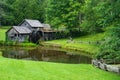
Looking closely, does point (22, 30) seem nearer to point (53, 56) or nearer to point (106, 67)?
point (53, 56)

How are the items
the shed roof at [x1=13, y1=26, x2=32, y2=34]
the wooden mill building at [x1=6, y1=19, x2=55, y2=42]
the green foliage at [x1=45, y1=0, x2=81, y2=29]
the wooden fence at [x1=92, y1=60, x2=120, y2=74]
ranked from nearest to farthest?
1. the wooden fence at [x1=92, y1=60, x2=120, y2=74]
2. the wooden mill building at [x1=6, y1=19, x2=55, y2=42]
3. the shed roof at [x1=13, y1=26, x2=32, y2=34]
4. the green foliage at [x1=45, y1=0, x2=81, y2=29]

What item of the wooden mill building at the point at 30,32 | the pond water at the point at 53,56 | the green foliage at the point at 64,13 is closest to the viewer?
the pond water at the point at 53,56

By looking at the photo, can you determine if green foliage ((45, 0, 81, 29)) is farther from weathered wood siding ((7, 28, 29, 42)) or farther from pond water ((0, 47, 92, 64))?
pond water ((0, 47, 92, 64))

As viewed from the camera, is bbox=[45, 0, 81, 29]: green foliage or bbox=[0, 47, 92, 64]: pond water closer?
bbox=[0, 47, 92, 64]: pond water

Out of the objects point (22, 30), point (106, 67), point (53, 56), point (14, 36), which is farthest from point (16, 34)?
point (106, 67)

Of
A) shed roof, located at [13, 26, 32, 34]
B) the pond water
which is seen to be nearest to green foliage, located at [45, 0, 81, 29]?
shed roof, located at [13, 26, 32, 34]

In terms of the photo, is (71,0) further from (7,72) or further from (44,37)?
(7,72)

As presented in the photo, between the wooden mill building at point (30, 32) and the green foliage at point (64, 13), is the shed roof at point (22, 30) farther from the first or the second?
the green foliage at point (64, 13)

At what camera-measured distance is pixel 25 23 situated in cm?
7831

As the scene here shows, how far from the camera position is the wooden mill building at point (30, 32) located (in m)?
71.0

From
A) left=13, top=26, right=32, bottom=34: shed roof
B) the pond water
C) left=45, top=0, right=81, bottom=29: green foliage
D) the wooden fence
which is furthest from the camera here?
left=45, top=0, right=81, bottom=29: green foliage

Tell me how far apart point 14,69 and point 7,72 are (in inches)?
51.9

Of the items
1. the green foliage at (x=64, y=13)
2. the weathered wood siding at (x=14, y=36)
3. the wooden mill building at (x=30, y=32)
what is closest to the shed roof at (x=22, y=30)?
the wooden mill building at (x=30, y=32)

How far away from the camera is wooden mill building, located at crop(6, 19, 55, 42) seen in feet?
233
